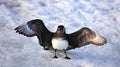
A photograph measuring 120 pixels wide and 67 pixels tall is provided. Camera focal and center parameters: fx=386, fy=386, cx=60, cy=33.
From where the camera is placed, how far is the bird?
4.91 m

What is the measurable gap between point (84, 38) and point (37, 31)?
0.62 m

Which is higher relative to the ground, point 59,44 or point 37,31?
point 37,31

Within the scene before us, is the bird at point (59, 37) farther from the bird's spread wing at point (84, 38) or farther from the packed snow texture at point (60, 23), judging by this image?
the packed snow texture at point (60, 23)

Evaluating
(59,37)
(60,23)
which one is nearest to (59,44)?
(59,37)

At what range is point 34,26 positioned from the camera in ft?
16.3

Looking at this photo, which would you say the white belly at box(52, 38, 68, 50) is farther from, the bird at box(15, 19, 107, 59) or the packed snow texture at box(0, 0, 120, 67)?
the packed snow texture at box(0, 0, 120, 67)

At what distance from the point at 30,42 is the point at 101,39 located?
107 centimetres

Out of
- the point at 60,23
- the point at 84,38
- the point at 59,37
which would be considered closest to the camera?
the point at 59,37

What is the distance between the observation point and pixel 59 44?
4.90 metres

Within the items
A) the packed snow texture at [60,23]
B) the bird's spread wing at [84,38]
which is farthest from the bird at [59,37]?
the packed snow texture at [60,23]

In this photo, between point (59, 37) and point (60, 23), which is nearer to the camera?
point (59, 37)

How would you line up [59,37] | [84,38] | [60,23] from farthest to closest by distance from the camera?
[60,23] → [84,38] → [59,37]

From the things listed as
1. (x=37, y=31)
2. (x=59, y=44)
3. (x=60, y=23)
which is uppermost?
(x=37, y=31)

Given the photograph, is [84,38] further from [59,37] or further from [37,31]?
[37,31]
